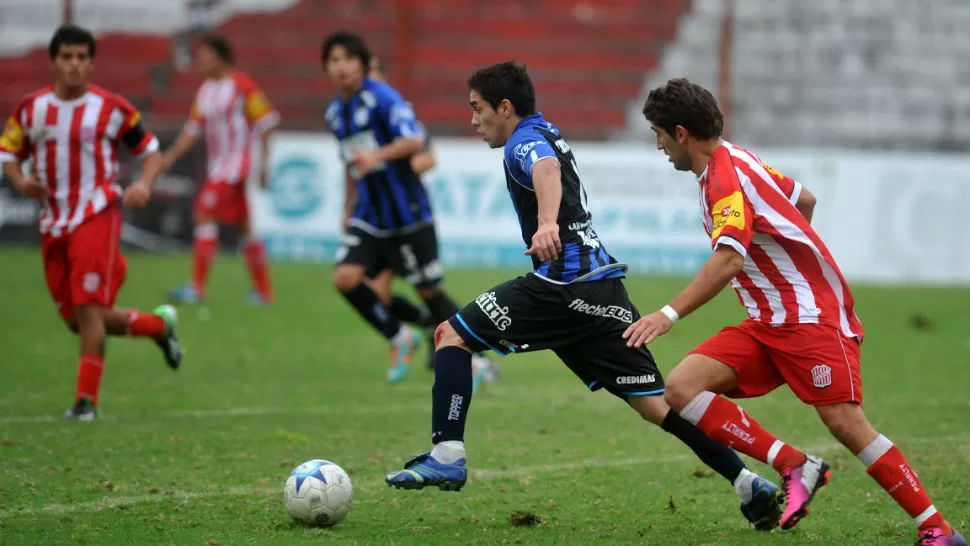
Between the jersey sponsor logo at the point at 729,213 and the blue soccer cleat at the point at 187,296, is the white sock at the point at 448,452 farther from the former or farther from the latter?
the blue soccer cleat at the point at 187,296

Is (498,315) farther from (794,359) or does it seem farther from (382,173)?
(382,173)

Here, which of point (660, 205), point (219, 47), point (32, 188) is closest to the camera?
point (32, 188)

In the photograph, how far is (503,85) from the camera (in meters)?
5.31

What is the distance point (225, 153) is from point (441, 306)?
5574mm

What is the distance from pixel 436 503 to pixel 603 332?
110cm

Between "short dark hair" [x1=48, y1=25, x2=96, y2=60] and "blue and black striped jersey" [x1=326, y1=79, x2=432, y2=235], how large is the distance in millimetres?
2194

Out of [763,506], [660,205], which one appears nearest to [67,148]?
[763,506]

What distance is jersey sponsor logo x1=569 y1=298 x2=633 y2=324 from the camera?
16.8ft

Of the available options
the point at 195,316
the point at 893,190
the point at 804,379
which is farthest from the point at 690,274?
the point at 804,379

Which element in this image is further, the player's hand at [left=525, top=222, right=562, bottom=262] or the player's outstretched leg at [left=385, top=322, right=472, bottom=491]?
the player's outstretched leg at [left=385, top=322, right=472, bottom=491]

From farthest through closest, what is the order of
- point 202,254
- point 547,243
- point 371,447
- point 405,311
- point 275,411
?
point 202,254 → point 405,311 → point 275,411 → point 371,447 → point 547,243

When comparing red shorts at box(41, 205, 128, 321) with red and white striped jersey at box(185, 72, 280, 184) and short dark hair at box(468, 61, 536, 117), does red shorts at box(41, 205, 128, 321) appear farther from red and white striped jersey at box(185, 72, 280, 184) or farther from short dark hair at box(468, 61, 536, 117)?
red and white striped jersey at box(185, 72, 280, 184)

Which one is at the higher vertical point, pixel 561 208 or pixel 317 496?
pixel 561 208

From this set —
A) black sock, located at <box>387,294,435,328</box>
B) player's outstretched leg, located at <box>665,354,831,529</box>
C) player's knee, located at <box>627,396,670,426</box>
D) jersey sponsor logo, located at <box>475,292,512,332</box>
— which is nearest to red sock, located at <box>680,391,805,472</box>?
player's outstretched leg, located at <box>665,354,831,529</box>
